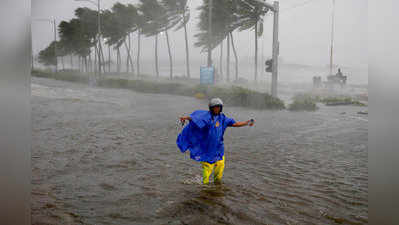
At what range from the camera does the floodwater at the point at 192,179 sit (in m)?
3.28

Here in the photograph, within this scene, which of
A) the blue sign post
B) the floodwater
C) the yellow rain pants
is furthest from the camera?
the blue sign post

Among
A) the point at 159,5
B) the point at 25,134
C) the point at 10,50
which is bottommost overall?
the point at 25,134

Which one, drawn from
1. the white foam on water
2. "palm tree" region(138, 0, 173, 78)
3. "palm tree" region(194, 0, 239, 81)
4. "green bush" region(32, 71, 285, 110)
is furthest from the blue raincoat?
"palm tree" region(138, 0, 173, 78)

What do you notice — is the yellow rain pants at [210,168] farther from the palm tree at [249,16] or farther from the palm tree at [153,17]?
the palm tree at [153,17]

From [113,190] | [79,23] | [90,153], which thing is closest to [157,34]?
[79,23]

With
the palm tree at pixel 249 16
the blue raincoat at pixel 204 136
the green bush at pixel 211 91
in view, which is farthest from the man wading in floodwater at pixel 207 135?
the palm tree at pixel 249 16

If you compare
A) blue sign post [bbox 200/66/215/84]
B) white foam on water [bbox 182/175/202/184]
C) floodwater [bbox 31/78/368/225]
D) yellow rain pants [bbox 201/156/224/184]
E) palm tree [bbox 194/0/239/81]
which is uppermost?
palm tree [bbox 194/0/239/81]

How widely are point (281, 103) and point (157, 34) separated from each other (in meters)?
25.8

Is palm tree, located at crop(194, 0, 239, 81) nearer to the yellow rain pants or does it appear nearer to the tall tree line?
the tall tree line

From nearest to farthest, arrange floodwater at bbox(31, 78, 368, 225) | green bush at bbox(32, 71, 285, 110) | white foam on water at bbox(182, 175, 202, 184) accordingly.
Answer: floodwater at bbox(31, 78, 368, 225) → white foam on water at bbox(182, 175, 202, 184) → green bush at bbox(32, 71, 285, 110)

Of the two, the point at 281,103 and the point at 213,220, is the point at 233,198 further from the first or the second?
the point at 281,103

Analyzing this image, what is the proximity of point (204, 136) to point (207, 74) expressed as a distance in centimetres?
1543

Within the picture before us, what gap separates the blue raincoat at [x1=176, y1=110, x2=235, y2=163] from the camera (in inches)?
156

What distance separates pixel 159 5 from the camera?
34.5 meters
